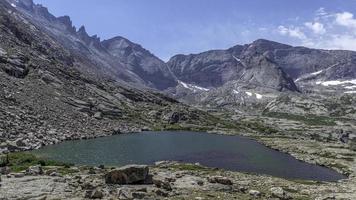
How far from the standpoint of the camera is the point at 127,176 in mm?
50719

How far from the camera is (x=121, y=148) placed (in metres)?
122

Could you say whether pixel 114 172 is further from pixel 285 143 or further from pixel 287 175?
pixel 285 143

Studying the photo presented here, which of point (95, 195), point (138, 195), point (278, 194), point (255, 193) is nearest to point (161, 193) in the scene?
point (138, 195)

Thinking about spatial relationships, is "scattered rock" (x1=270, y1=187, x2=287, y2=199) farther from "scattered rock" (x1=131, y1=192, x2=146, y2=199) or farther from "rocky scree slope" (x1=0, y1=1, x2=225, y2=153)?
"rocky scree slope" (x1=0, y1=1, x2=225, y2=153)

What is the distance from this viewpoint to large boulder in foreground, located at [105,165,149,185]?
50531 mm

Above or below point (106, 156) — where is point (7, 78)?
above

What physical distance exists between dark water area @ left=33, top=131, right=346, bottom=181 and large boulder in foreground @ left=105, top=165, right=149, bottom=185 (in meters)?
42.5

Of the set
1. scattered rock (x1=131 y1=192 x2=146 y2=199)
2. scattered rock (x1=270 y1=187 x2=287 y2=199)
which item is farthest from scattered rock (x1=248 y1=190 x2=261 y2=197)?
scattered rock (x1=131 y1=192 x2=146 y2=199)

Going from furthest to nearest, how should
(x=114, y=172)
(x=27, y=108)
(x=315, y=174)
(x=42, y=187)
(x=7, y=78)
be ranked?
(x=7, y=78), (x=27, y=108), (x=315, y=174), (x=114, y=172), (x=42, y=187)

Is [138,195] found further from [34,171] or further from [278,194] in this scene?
[34,171]

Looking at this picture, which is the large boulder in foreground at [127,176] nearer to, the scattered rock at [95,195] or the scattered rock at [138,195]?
the scattered rock at [138,195]

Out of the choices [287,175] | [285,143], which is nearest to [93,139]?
[287,175]

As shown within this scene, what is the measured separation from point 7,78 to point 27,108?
2920 cm

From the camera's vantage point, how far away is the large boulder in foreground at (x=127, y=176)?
166 feet
